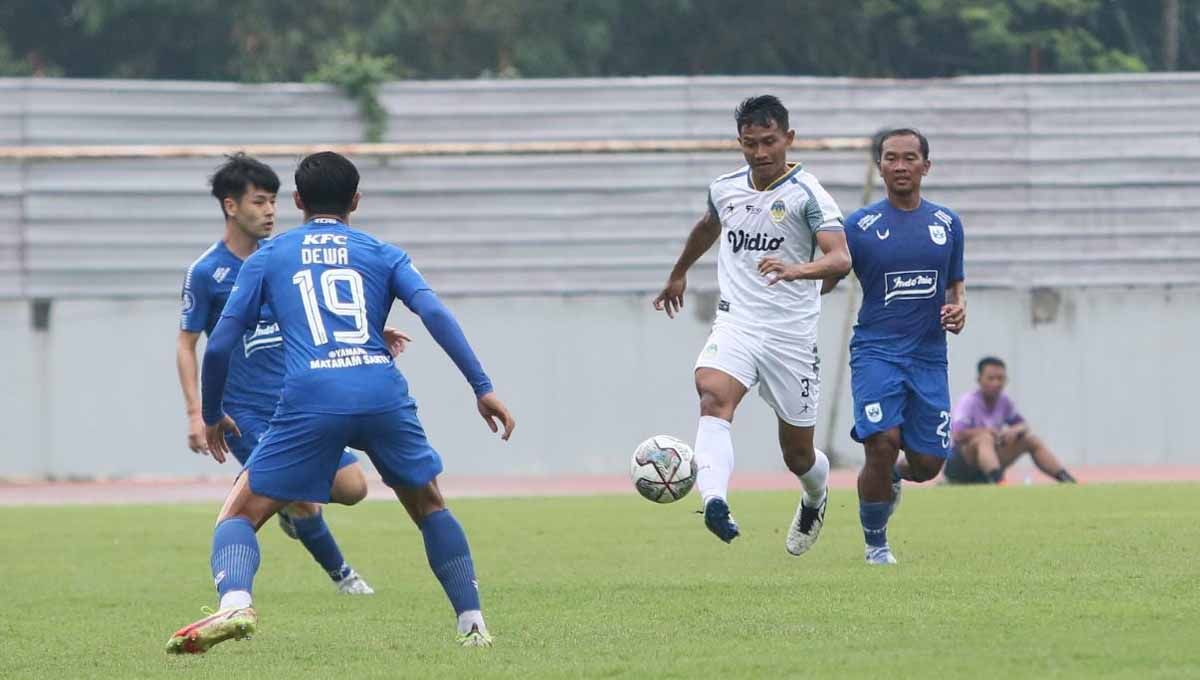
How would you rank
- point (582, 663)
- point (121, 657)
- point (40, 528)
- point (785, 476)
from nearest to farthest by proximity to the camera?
point (582, 663) → point (121, 657) → point (40, 528) → point (785, 476)

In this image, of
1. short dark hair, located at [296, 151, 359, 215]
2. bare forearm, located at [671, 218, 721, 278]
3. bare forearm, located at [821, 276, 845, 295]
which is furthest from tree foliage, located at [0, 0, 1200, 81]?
short dark hair, located at [296, 151, 359, 215]

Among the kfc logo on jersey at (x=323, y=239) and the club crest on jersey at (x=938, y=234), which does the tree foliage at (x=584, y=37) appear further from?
the kfc logo on jersey at (x=323, y=239)

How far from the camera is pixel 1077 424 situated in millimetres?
22172

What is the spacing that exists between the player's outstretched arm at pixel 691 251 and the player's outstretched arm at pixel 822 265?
537mm

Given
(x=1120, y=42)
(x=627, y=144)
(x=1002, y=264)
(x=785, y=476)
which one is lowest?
(x=785, y=476)

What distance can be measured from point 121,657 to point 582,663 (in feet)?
5.92

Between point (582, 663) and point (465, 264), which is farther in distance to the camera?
point (465, 264)

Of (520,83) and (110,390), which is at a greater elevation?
(520,83)

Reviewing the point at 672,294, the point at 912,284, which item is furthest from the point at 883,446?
the point at 672,294

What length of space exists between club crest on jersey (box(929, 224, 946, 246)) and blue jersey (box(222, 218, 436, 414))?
365cm

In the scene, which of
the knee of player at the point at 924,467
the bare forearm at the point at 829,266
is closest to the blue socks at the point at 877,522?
the knee of player at the point at 924,467

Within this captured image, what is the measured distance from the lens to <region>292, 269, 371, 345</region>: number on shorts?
6961mm

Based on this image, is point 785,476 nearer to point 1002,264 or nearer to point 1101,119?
point 1002,264

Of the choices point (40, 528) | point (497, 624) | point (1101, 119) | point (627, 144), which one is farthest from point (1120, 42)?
point (497, 624)
